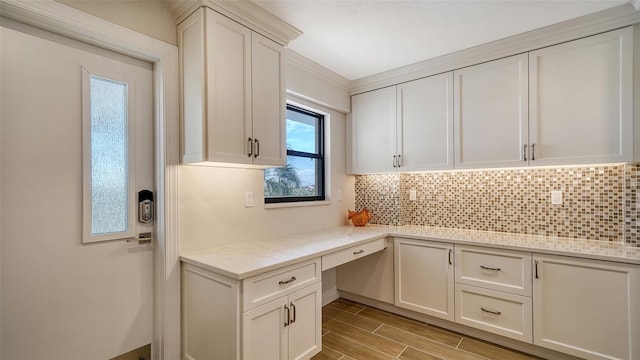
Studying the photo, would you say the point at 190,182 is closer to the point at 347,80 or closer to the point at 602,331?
the point at 347,80

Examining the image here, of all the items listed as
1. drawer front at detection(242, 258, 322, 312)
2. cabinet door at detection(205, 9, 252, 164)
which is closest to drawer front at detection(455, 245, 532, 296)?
drawer front at detection(242, 258, 322, 312)

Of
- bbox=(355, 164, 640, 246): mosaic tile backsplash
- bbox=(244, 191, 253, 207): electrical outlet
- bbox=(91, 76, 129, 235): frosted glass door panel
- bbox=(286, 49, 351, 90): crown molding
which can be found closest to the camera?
bbox=(91, 76, 129, 235): frosted glass door panel

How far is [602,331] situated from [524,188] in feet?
3.80

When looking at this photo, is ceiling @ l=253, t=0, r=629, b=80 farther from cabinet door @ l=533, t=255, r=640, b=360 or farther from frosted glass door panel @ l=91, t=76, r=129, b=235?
cabinet door @ l=533, t=255, r=640, b=360

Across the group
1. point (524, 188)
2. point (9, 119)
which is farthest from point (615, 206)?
point (9, 119)

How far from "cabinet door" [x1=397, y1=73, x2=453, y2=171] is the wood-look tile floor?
1.49m

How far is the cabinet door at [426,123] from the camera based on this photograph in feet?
9.14

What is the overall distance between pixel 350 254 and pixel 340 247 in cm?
20

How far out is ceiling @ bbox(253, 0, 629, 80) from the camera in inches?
77.0

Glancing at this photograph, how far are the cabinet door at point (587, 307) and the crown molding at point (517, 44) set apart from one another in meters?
1.65

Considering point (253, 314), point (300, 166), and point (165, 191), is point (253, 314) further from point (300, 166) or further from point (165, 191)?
point (300, 166)

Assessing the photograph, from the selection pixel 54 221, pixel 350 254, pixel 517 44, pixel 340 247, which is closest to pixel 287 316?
pixel 340 247

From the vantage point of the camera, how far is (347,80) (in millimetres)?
3299

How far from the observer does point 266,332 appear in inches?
66.2
